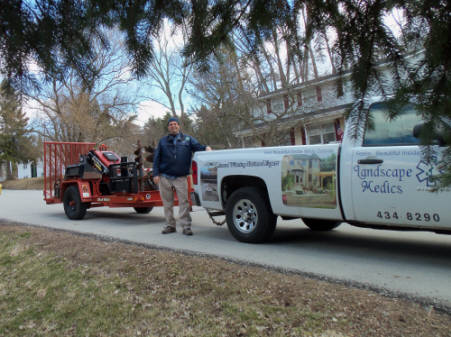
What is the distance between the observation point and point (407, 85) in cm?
236

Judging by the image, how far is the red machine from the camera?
9.17 meters

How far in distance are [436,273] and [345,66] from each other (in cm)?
295

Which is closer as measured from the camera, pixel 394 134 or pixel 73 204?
pixel 394 134

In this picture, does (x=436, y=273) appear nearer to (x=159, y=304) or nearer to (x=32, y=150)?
(x=159, y=304)

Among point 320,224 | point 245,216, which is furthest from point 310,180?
point 320,224

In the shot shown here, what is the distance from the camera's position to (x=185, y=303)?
3.52 metres

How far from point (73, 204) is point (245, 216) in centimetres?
587

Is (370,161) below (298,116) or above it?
below

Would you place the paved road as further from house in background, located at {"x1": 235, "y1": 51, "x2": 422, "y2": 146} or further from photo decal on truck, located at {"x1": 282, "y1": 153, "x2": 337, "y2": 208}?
house in background, located at {"x1": 235, "y1": 51, "x2": 422, "y2": 146}

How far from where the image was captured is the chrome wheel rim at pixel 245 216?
6.18 meters

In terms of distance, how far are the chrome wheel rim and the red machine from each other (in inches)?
89.1

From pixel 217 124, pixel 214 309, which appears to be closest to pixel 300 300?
pixel 214 309

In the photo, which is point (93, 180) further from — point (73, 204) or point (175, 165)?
point (175, 165)

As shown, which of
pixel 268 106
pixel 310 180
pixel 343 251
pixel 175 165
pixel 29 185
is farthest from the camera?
pixel 29 185
